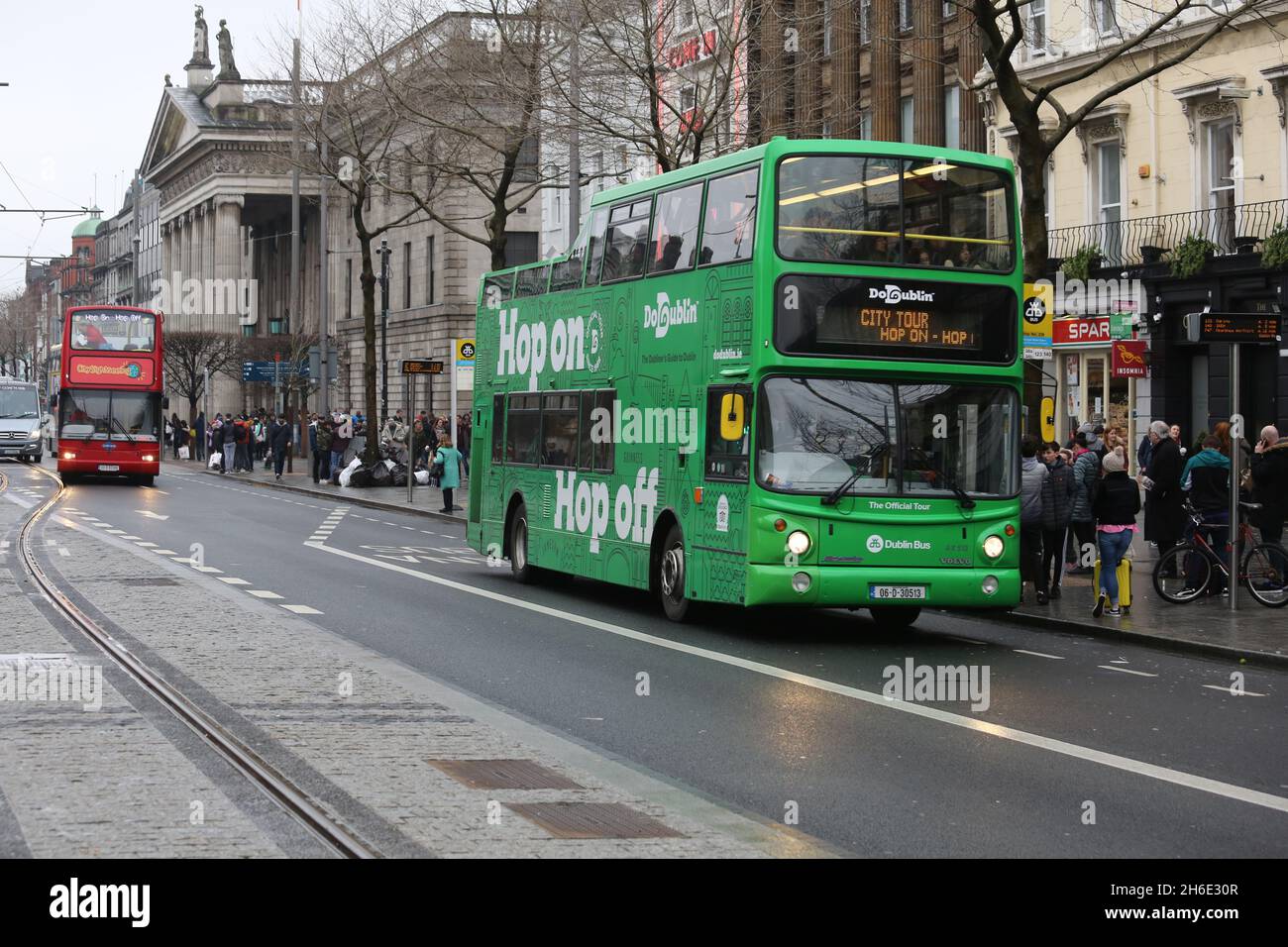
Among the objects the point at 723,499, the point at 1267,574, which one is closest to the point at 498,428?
the point at 723,499

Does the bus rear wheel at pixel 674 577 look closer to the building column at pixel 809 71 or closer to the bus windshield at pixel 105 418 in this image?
the building column at pixel 809 71

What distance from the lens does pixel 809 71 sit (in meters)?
42.2

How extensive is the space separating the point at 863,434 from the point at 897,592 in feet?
4.28

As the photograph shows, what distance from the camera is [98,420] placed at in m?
48.9

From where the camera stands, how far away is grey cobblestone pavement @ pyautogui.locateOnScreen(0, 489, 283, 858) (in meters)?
7.32

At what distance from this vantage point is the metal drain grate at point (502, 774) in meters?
8.85

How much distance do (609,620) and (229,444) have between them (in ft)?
147

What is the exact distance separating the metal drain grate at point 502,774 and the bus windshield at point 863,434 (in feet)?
21.3

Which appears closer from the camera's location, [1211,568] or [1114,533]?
[1114,533]

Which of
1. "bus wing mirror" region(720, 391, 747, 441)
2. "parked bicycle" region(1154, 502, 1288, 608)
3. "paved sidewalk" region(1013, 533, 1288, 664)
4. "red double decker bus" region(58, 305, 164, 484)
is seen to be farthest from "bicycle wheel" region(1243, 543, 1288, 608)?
"red double decker bus" region(58, 305, 164, 484)

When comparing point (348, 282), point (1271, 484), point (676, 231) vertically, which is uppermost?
point (348, 282)

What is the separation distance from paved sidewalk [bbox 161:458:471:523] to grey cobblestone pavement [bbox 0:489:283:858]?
2241cm

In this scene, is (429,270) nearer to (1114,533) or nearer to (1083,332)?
(1083,332)
